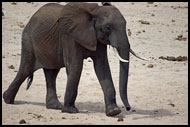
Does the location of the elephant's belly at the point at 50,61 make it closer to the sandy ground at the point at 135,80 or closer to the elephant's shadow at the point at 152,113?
the sandy ground at the point at 135,80

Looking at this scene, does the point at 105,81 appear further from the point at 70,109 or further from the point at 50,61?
the point at 50,61

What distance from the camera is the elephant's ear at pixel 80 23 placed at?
836 centimetres

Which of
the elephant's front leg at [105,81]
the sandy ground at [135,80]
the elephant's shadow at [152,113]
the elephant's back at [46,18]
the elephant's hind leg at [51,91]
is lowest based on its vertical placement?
the sandy ground at [135,80]

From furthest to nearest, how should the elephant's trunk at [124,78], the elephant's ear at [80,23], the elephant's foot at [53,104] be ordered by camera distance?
the elephant's foot at [53,104] < the elephant's ear at [80,23] < the elephant's trunk at [124,78]

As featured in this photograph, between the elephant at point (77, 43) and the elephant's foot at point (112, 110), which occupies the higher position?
the elephant at point (77, 43)

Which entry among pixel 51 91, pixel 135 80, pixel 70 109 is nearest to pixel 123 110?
pixel 70 109

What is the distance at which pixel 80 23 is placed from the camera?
8.48 meters

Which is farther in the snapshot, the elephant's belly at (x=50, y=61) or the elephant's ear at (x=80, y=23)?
the elephant's belly at (x=50, y=61)

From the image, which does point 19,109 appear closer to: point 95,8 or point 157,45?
point 95,8

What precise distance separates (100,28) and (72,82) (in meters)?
0.86

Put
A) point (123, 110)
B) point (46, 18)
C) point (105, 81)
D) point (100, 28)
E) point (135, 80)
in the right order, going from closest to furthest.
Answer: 1. point (100, 28)
2. point (105, 81)
3. point (46, 18)
4. point (123, 110)
5. point (135, 80)

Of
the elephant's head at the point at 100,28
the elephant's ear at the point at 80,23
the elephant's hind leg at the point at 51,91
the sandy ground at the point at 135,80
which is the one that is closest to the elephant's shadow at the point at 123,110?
the sandy ground at the point at 135,80

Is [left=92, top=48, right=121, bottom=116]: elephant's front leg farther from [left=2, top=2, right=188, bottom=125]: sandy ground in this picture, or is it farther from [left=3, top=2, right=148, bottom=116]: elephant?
[left=2, top=2, right=188, bottom=125]: sandy ground

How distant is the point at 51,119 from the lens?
26.8 feet
